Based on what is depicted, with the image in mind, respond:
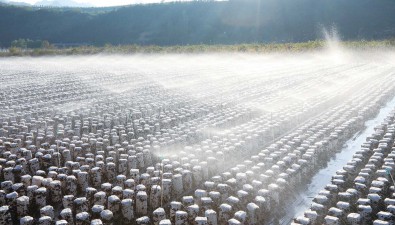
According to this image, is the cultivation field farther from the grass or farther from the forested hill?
the forested hill

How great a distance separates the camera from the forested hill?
88250mm

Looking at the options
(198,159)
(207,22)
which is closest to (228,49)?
(198,159)

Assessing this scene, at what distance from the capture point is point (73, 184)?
19.9 ft

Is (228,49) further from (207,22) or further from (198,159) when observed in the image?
(207,22)

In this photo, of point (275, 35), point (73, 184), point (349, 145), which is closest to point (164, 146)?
point (73, 184)

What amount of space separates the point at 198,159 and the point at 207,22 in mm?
97652

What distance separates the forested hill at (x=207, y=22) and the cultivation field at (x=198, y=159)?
77.1 m

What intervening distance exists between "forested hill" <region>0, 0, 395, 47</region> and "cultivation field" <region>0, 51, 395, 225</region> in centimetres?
7712

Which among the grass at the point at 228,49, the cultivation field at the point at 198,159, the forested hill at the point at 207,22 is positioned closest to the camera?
the cultivation field at the point at 198,159

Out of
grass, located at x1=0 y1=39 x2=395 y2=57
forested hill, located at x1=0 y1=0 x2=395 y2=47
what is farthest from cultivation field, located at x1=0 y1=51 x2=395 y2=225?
forested hill, located at x1=0 y1=0 x2=395 y2=47

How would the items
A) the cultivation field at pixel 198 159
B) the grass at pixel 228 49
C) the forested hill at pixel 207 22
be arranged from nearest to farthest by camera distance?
the cultivation field at pixel 198 159 → the grass at pixel 228 49 → the forested hill at pixel 207 22

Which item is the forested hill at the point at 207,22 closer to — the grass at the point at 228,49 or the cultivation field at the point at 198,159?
the grass at the point at 228,49

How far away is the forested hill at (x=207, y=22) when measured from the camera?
8825 centimetres

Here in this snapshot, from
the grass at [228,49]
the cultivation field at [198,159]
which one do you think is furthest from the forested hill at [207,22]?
the cultivation field at [198,159]
